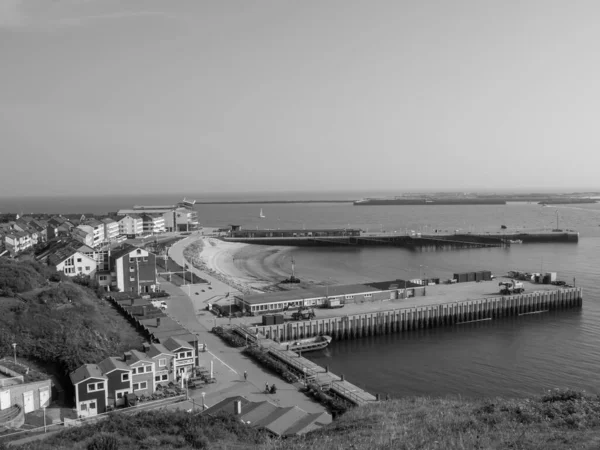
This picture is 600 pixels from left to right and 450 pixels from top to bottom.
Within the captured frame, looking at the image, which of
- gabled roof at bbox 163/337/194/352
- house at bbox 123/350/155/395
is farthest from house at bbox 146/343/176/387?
gabled roof at bbox 163/337/194/352

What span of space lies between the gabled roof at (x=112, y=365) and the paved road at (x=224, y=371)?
2.47m

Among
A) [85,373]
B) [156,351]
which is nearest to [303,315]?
[156,351]

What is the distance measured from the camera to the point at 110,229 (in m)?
74.3

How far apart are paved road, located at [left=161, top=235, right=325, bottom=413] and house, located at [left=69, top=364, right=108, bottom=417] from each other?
2581 mm

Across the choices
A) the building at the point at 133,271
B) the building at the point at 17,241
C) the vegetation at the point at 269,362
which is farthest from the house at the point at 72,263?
the vegetation at the point at 269,362

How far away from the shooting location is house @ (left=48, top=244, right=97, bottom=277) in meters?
39.4

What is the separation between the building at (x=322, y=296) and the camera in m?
35.8

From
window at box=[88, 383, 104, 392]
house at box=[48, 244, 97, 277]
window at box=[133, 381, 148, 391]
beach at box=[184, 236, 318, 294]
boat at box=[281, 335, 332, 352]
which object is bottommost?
boat at box=[281, 335, 332, 352]

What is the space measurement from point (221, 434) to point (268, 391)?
274 inches

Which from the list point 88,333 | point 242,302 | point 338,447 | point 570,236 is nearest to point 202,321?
point 242,302

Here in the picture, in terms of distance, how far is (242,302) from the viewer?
36.0 m

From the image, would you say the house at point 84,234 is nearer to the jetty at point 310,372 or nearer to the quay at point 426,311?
the quay at point 426,311

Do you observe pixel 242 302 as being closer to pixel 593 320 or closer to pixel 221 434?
pixel 221 434

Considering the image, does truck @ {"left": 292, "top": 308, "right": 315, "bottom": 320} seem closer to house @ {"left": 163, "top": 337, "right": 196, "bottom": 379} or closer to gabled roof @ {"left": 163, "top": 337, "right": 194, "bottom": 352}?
gabled roof @ {"left": 163, "top": 337, "right": 194, "bottom": 352}
